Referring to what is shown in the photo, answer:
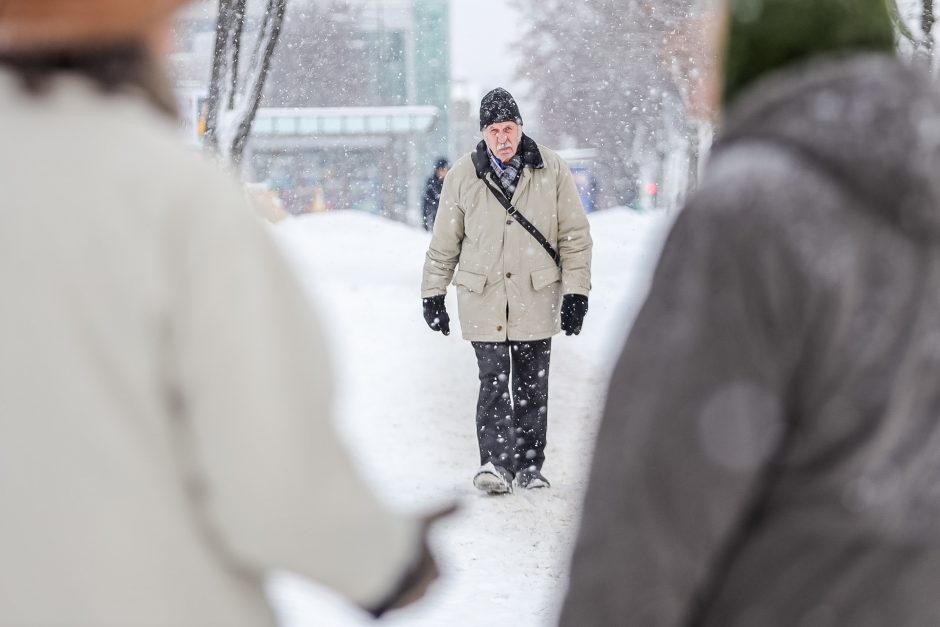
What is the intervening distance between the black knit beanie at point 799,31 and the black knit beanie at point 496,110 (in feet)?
15.6

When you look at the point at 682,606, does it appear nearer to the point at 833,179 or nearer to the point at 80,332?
the point at 833,179

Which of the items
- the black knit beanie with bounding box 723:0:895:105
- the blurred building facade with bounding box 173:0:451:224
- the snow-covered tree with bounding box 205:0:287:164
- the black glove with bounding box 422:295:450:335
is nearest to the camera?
the black knit beanie with bounding box 723:0:895:105

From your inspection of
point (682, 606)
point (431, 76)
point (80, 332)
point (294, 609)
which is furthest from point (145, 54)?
point (431, 76)

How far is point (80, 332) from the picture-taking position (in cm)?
123

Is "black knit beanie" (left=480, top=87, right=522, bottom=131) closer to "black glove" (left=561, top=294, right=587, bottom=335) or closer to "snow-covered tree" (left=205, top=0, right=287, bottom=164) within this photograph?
"black glove" (left=561, top=294, right=587, bottom=335)

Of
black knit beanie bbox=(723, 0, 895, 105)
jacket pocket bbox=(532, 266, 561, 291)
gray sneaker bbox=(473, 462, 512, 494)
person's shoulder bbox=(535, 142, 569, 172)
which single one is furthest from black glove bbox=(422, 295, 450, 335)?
black knit beanie bbox=(723, 0, 895, 105)

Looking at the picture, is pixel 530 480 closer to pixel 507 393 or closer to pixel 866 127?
pixel 507 393

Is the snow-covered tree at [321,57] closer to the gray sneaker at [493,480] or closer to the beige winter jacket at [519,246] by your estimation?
the beige winter jacket at [519,246]

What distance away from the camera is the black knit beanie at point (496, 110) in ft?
20.2

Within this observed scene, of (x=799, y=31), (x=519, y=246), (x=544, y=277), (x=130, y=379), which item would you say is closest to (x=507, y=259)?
(x=519, y=246)

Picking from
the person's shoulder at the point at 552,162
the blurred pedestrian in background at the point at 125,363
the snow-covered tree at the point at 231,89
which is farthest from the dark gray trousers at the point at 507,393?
the blurred pedestrian in background at the point at 125,363

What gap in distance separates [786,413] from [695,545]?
7.6 inches

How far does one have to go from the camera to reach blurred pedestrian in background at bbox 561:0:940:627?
4.27 ft

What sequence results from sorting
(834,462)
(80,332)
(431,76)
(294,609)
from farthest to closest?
1. (431,76)
2. (294,609)
3. (834,462)
4. (80,332)
